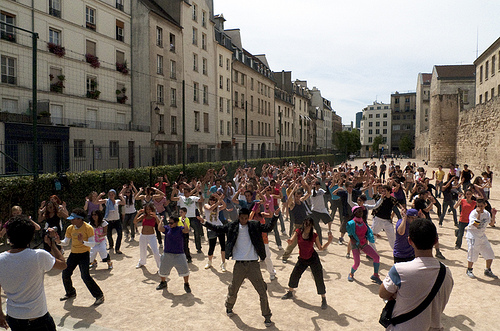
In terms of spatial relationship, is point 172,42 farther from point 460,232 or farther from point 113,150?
point 460,232

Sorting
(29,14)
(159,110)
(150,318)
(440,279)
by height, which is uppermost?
(29,14)

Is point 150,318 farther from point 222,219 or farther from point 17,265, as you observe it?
point 222,219

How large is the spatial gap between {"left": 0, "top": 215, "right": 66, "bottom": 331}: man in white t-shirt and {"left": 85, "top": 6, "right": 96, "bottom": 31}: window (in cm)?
2657

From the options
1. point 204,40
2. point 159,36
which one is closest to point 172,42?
point 159,36

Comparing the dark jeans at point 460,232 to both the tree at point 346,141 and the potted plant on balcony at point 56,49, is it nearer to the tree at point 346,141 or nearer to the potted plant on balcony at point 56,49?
the potted plant on balcony at point 56,49

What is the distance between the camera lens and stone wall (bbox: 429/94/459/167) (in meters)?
44.5

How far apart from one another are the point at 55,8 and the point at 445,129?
43233 millimetres

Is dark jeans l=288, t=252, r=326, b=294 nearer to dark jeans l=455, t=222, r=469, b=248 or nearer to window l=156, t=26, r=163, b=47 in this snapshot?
dark jeans l=455, t=222, r=469, b=248

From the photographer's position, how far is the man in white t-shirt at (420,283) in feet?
9.57

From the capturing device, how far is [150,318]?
564cm

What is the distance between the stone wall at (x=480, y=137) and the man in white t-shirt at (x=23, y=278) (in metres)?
30.2

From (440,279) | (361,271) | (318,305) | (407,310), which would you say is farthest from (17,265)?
(361,271)

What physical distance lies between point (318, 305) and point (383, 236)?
222 inches

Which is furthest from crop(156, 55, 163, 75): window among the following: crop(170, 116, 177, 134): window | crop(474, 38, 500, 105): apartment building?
crop(474, 38, 500, 105): apartment building
